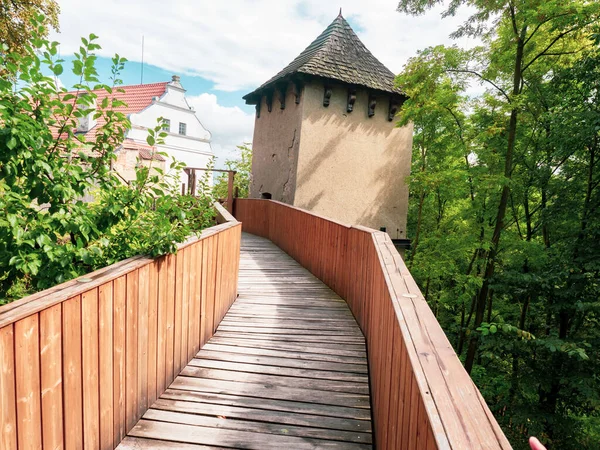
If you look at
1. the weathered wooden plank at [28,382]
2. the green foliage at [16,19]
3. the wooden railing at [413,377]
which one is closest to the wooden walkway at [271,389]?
the wooden railing at [413,377]

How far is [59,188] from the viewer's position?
2.54 metres

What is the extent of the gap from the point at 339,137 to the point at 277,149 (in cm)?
243

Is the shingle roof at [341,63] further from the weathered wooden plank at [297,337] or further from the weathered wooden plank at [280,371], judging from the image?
the weathered wooden plank at [280,371]

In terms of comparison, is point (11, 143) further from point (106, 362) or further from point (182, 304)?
point (182, 304)

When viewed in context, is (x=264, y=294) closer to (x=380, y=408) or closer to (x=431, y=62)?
(x=380, y=408)

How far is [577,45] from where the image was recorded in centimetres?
1031

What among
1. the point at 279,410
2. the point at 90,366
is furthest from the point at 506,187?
the point at 90,366

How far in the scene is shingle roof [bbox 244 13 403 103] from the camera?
12625 mm

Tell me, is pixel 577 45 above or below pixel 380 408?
above

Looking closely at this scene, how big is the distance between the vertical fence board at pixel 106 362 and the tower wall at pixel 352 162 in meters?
10.5

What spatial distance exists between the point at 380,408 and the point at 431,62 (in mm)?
10695

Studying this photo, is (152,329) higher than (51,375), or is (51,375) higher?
(51,375)

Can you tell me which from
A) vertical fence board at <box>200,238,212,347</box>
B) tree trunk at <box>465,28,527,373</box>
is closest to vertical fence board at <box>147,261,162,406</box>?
vertical fence board at <box>200,238,212,347</box>

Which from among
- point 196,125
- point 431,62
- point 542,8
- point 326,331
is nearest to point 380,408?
point 326,331
